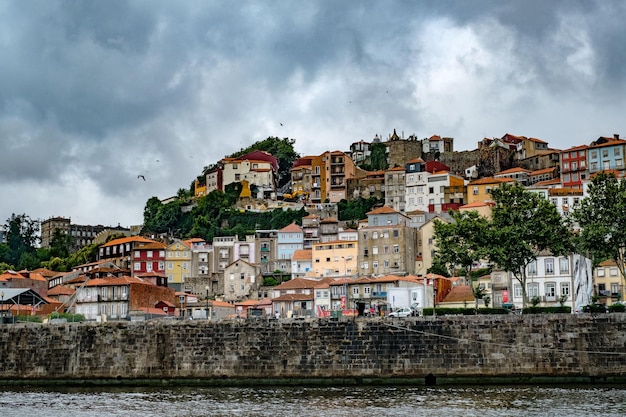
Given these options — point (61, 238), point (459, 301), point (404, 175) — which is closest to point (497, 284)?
point (459, 301)

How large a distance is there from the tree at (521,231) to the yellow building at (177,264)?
55716mm

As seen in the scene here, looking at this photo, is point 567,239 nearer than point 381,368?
No

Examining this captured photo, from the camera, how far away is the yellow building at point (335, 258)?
10288 cm

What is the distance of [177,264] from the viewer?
11131 centimetres

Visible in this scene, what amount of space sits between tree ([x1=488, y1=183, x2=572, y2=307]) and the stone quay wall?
39.0 ft

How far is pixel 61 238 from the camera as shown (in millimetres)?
140125

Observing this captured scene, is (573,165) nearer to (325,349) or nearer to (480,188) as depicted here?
(480,188)

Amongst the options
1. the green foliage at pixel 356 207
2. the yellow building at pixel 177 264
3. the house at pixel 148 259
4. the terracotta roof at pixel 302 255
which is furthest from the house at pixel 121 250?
the green foliage at pixel 356 207

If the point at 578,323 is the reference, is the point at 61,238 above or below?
above

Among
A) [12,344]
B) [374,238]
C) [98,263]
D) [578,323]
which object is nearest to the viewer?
[578,323]

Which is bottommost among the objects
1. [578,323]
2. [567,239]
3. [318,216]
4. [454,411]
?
[454,411]

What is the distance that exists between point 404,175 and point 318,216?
13330 mm

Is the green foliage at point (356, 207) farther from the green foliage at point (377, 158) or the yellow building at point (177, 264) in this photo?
the yellow building at point (177, 264)

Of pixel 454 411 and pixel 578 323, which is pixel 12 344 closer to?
pixel 454 411
